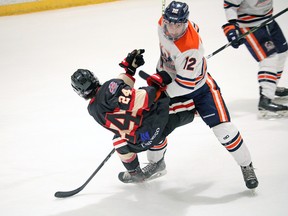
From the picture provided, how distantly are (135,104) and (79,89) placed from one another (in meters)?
0.32

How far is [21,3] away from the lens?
27.5ft

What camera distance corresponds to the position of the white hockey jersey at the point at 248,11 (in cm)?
357

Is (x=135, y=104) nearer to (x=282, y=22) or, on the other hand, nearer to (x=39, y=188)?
(x=39, y=188)

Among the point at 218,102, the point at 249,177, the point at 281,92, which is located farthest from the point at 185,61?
the point at 281,92

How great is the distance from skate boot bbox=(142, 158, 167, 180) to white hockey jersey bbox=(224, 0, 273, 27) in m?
1.35

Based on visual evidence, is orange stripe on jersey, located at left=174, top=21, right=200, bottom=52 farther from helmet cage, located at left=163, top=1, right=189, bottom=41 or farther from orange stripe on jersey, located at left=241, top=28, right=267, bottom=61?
orange stripe on jersey, located at left=241, top=28, right=267, bottom=61

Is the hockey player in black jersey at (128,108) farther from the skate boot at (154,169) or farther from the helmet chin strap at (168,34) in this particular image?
the helmet chin strap at (168,34)

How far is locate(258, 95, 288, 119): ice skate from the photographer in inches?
144

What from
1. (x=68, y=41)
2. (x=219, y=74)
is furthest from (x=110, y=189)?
(x=68, y=41)

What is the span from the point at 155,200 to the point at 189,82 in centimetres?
74

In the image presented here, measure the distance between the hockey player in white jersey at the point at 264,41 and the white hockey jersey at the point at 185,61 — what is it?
105 cm

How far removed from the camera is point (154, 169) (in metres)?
2.96

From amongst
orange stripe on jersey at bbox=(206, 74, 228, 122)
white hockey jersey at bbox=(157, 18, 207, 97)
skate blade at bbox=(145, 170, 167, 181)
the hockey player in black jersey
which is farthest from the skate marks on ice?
white hockey jersey at bbox=(157, 18, 207, 97)

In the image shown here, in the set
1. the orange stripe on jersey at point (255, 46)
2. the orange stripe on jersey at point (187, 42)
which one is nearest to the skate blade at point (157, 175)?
the orange stripe on jersey at point (187, 42)
